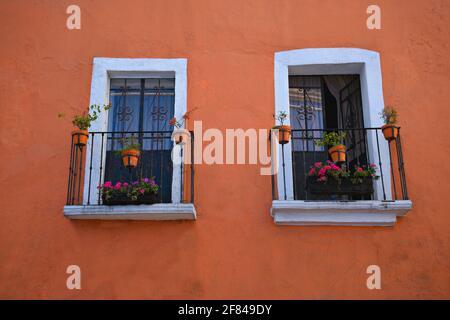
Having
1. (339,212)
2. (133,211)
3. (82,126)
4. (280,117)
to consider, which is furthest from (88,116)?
(339,212)

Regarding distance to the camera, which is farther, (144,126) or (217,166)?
(144,126)

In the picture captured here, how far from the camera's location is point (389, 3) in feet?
25.7

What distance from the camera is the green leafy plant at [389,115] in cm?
699

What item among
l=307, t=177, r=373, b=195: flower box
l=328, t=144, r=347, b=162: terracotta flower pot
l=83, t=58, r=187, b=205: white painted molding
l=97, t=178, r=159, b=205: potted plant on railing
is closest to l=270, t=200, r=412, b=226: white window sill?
l=307, t=177, r=373, b=195: flower box

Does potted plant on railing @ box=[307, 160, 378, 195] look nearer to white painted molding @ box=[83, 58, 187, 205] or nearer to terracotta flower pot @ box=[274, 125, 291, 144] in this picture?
terracotta flower pot @ box=[274, 125, 291, 144]

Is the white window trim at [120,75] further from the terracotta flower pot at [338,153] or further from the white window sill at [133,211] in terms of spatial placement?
the terracotta flower pot at [338,153]

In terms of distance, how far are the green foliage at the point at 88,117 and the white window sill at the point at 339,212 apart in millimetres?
2493

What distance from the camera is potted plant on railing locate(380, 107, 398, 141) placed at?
6844 millimetres

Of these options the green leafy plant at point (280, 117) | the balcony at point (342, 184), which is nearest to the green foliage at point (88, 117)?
the green leafy plant at point (280, 117)

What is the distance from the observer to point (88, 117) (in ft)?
23.2

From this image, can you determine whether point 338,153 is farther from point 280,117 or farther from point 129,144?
point 129,144

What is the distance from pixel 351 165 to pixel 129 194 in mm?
3083

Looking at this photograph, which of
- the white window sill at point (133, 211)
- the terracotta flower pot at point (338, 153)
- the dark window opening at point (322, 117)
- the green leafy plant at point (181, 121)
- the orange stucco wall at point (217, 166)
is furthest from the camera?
the dark window opening at point (322, 117)
